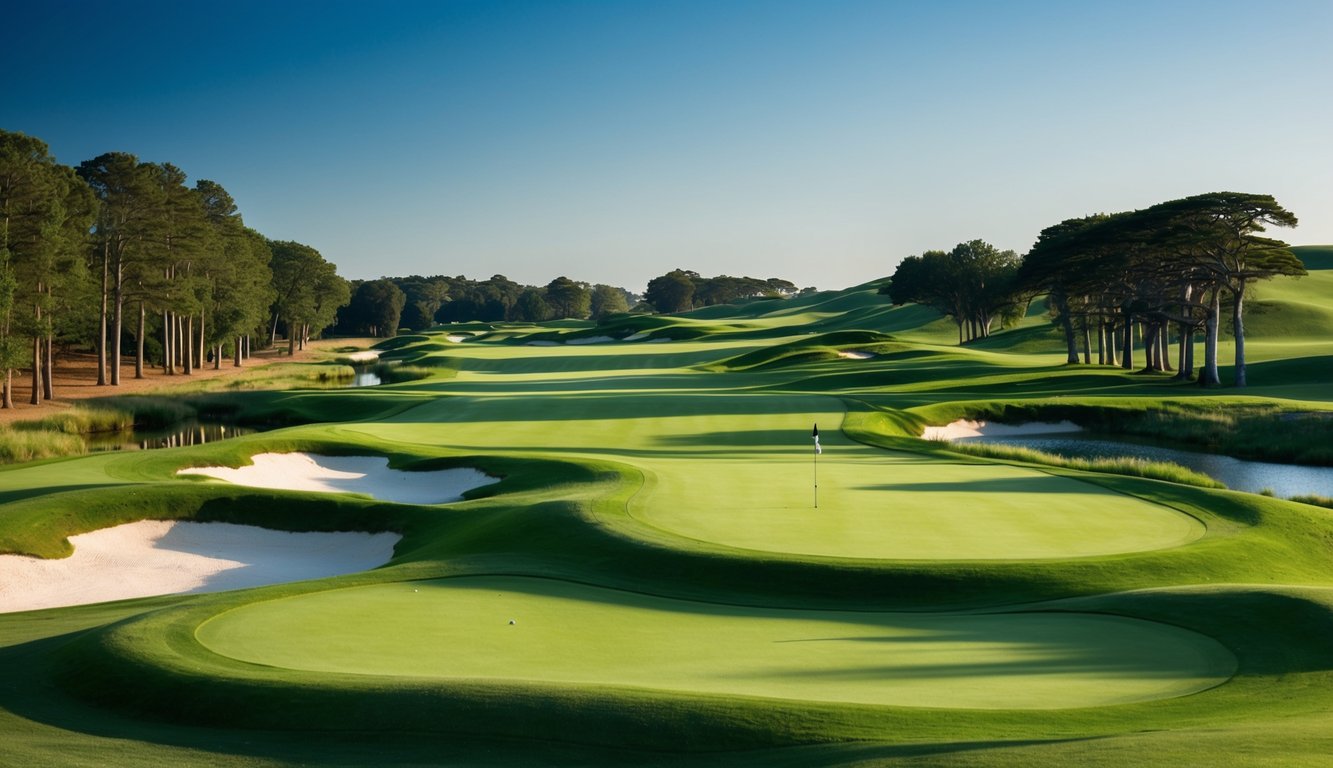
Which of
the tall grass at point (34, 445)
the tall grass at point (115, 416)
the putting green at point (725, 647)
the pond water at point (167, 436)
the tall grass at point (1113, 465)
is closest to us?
the putting green at point (725, 647)

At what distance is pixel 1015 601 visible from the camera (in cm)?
1249

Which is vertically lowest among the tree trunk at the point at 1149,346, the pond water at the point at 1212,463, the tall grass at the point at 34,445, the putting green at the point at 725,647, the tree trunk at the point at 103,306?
the pond water at the point at 1212,463

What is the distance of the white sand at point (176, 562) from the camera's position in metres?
16.5

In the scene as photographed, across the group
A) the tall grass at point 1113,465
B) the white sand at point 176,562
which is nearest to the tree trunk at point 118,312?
the white sand at point 176,562

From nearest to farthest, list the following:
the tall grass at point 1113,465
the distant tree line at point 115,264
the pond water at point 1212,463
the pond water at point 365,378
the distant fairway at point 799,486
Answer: the distant fairway at point 799,486 → the tall grass at point 1113,465 → the pond water at point 1212,463 → the distant tree line at point 115,264 → the pond water at point 365,378

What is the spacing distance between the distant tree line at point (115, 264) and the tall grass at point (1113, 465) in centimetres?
3836

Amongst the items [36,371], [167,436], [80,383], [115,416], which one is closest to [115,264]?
[80,383]

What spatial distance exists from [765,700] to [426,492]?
18.8 m

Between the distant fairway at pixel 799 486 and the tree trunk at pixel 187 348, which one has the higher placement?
the tree trunk at pixel 187 348

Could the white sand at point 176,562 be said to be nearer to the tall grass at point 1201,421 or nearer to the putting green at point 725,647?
the putting green at point 725,647

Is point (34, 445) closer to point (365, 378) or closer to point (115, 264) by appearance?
point (115, 264)

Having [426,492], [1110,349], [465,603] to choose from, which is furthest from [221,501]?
[1110,349]

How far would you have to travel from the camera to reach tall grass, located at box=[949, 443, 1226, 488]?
25.6 metres

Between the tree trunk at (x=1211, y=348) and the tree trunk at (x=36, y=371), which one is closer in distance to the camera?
the tree trunk at (x=1211, y=348)
